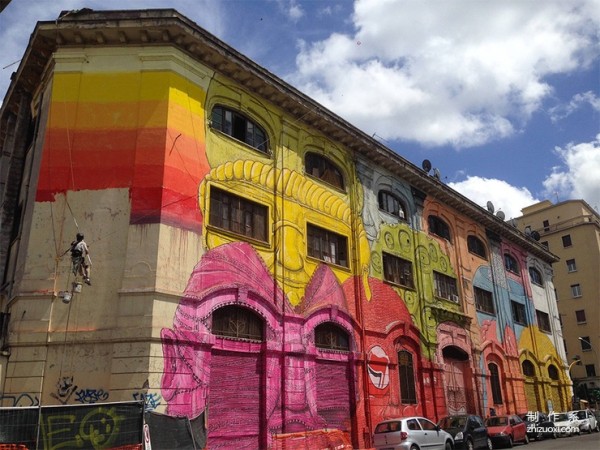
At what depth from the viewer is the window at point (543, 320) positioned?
1456 inches

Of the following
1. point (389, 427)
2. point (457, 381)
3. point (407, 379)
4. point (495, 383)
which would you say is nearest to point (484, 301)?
point (495, 383)

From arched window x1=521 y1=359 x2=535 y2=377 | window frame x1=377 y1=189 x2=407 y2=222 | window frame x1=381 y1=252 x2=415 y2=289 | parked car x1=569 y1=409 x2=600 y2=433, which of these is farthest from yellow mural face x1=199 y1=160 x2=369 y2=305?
parked car x1=569 y1=409 x2=600 y2=433

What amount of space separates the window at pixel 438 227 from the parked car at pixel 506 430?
9.76 metres

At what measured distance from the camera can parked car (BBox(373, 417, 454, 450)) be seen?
655 inches

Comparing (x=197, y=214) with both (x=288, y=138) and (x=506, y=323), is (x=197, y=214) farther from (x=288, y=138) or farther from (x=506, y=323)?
(x=506, y=323)

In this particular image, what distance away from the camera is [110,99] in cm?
1636

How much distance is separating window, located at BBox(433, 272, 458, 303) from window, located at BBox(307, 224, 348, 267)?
7.25 metres

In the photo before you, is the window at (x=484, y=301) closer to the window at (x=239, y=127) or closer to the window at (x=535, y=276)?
the window at (x=535, y=276)

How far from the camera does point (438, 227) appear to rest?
28.8 m

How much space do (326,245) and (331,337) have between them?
12.0 feet

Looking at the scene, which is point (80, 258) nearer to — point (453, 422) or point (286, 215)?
point (286, 215)

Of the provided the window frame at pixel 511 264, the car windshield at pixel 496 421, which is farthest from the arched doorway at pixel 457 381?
the window frame at pixel 511 264

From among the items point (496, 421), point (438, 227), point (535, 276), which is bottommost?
point (496, 421)

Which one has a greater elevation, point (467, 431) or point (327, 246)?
point (327, 246)
